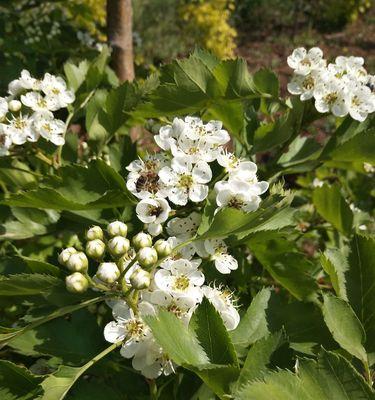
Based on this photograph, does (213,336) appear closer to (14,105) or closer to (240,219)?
(240,219)

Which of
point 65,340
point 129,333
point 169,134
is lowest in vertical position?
point 65,340

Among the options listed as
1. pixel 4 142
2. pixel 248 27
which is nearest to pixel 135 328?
pixel 4 142

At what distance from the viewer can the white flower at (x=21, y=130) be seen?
4.25 feet

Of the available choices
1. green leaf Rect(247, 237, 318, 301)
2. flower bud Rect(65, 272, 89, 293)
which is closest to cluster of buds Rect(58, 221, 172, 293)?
flower bud Rect(65, 272, 89, 293)

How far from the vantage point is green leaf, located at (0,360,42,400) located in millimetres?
961

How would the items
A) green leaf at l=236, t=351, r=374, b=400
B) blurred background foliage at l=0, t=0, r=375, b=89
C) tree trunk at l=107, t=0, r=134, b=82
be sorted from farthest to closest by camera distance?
blurred background foliage at l=0, t=0, r=375, b=89 < tree trunk at l=107, t=0, r=134, b=82 < green leaf at l=236, t=351, r=374, b=400

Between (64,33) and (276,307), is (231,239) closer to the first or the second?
(276,307)

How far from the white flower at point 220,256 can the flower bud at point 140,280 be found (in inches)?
7.2

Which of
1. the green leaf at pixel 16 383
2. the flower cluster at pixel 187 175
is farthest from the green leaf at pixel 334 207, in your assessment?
the green leaf at pixel 16 383

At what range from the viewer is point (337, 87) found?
1290 millimetres

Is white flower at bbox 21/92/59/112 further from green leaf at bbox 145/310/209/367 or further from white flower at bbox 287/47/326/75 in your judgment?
green leaf at bbox 145/310/209/367

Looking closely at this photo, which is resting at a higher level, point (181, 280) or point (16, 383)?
point (181, 280)

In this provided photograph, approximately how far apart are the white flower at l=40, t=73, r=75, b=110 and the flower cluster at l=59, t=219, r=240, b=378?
51cm

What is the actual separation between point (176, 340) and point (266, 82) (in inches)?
28.7
